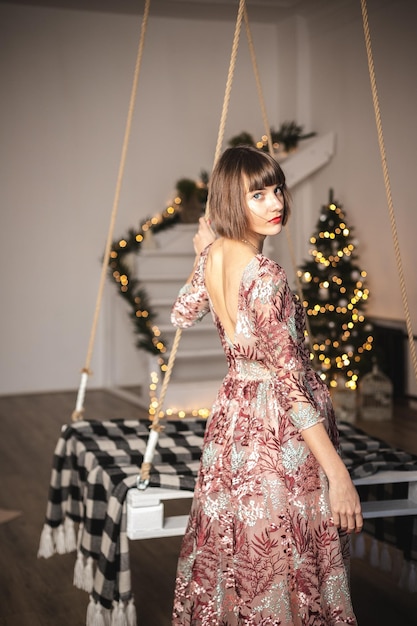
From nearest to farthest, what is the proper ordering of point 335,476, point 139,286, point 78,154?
point 335,476 → point 139,286 → point 78,154

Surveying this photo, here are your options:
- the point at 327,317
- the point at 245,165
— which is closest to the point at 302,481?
the point at 245,165

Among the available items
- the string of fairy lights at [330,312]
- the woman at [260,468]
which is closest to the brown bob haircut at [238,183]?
the woman at [260,468]

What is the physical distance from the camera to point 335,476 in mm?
1727

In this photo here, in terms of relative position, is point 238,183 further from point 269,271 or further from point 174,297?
point 174,297

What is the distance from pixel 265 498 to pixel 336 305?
4561 mm

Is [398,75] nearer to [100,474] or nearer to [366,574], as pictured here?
[366,574]

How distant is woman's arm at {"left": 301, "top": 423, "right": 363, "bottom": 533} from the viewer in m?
1.72

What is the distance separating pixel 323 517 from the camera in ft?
6.10

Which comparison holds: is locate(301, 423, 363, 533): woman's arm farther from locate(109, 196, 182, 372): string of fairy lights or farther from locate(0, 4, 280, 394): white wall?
locate(0, 4, 280, 394): white wall

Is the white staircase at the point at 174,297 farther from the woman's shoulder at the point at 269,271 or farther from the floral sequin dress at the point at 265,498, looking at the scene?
the woman's shoulder at the point at 269,271

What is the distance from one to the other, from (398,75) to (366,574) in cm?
453

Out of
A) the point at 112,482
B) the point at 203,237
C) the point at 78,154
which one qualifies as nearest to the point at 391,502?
the point at 112,482

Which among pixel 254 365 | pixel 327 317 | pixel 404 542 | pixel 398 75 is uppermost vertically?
pixel 398 75

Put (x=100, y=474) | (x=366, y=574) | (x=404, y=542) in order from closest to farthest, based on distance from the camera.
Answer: (x=100, y=474) < (x=404, y=542) < (x=366, y=574)
